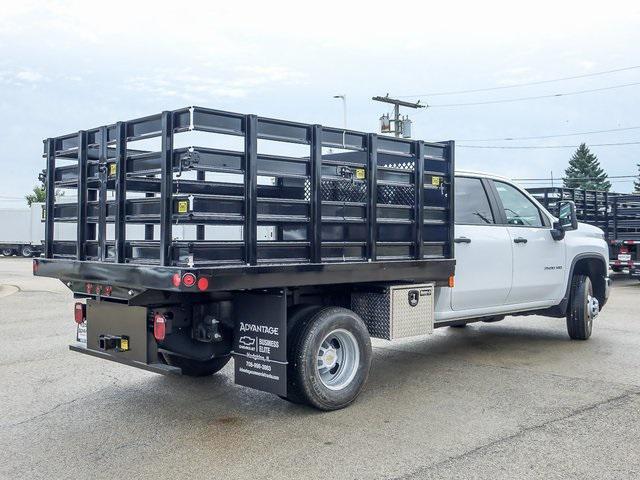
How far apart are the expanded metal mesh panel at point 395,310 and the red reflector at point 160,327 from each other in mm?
1895

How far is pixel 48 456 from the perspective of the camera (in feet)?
15.2

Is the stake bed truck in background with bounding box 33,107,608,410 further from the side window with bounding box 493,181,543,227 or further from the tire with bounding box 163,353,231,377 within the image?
the side window with bounding box 493,181,543,227

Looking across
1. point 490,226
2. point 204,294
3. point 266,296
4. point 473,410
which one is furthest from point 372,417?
point 490,226

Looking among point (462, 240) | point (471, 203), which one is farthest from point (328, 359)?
point (471, 203)

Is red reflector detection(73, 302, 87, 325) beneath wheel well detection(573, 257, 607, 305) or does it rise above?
beneath

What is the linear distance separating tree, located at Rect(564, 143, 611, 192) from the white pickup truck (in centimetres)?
7058

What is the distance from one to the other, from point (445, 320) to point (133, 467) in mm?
3697

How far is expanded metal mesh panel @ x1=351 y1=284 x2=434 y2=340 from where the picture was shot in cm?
616

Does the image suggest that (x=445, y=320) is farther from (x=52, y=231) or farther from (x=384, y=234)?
(x=52, y=231)

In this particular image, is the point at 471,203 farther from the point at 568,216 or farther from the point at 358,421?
the point at 358,421

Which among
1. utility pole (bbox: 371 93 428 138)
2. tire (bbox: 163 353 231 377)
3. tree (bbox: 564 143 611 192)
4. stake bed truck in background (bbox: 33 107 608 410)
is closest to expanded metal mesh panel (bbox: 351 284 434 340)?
stake bed truck in background (bbox: 33 107 608 410)

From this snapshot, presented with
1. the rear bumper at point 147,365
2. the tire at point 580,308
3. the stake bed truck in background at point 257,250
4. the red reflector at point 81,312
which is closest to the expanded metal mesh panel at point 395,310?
the stake bed truck in background at point 257,250

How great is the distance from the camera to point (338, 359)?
5.89 metres

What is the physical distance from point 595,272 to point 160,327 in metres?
6.65
